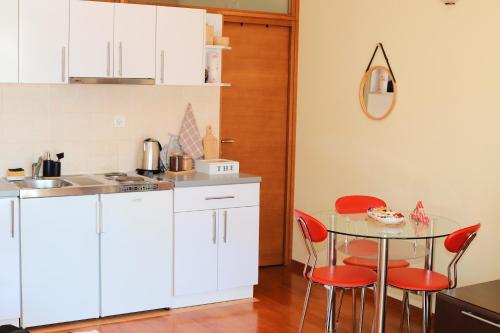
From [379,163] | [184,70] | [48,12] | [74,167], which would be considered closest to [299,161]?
[379,163]

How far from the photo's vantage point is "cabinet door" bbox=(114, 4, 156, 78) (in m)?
4.90

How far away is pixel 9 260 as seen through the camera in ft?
14.6

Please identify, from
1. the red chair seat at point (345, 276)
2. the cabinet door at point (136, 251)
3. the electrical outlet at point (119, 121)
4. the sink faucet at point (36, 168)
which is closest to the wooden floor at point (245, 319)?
the cabinet door at point (136, 251)

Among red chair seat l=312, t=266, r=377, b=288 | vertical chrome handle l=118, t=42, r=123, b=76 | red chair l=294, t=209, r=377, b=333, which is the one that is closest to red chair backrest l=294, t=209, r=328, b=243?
red chair l=294, t=209, r=377, b=333

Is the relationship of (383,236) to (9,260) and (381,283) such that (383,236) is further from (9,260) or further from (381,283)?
(9,260)

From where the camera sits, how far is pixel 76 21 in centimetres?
475

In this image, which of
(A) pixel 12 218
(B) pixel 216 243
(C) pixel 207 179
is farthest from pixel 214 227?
(A) pixel 12 218

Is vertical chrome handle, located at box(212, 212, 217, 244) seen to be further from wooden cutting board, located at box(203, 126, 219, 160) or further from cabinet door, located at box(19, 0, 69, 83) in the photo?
cabinet door, located at box(19, 0, 69, 83)

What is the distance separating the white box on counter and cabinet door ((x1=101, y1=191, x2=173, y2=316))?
49cm

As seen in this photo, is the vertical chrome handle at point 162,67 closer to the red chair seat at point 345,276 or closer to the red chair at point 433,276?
the red chair seat at point 345,276

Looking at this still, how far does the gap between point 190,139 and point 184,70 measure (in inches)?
24.9

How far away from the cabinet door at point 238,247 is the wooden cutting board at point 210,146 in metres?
0.61

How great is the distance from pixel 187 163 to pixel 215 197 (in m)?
0.45

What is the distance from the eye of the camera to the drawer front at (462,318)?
3.64m
